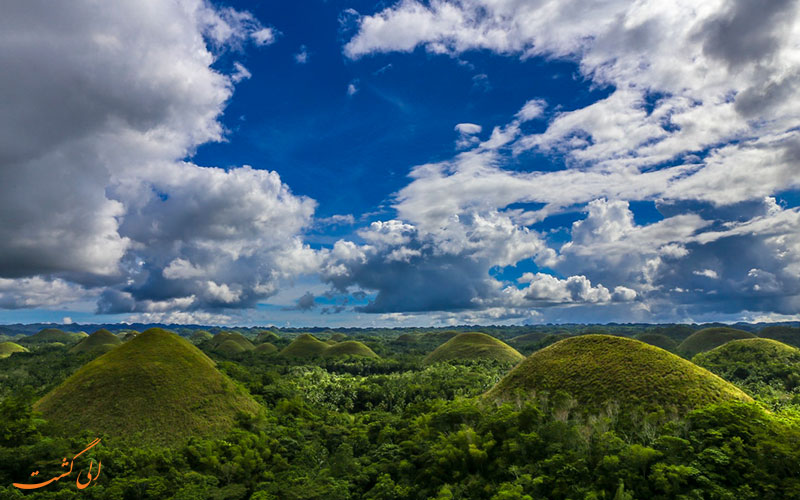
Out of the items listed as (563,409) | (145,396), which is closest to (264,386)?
(145,396)

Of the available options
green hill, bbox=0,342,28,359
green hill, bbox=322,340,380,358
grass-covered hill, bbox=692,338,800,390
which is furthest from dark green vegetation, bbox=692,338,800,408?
green hill, bbox=0,342,28,359

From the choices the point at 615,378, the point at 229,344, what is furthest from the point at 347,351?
the point at 615,378

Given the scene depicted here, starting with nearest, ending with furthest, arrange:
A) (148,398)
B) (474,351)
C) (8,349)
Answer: (148,398), (474,351), (8,349)

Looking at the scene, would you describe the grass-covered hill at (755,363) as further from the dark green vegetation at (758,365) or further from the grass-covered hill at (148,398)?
the grass-covered hill at (148,398)

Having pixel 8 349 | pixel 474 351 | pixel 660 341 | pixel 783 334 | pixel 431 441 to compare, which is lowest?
pixel 660 341

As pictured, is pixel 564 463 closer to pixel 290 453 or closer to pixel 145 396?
pixel 290 453

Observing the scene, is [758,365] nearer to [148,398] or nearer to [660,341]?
[660,341]

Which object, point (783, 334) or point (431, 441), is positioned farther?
point (783, 334)
